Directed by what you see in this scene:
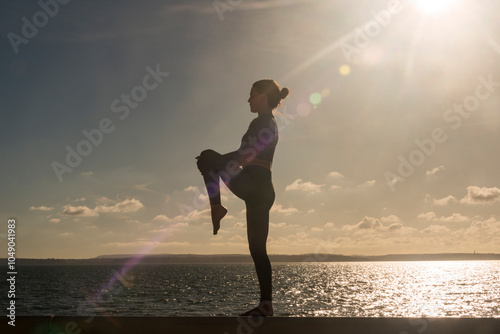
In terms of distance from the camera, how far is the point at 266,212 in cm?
531

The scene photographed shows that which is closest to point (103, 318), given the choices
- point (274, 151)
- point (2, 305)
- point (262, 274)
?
point (262, 274)

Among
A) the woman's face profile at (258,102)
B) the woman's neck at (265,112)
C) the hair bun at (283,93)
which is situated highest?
the hair bun at (283,93)

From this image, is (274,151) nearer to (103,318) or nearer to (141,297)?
(103,318)

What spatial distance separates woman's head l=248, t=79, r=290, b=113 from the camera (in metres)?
5.77

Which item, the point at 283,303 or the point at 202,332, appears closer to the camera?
the point at 202,332

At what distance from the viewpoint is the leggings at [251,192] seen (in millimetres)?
5211

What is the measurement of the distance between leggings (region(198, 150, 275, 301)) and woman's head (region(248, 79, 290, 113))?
903mm

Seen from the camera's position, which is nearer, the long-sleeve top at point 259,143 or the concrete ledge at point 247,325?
the concrete ledge at point 247,325

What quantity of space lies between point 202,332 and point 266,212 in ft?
5.53

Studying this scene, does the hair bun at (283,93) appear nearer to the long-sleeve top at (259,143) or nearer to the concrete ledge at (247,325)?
the long-sleeve top at (259,143)

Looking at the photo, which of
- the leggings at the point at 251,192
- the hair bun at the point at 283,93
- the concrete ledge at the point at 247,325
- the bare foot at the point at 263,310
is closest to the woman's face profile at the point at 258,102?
the hair bun at the point at 283,93

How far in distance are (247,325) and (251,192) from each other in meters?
1.63

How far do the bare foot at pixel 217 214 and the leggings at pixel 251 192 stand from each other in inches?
2.1

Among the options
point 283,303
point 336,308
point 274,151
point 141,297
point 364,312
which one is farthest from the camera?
point 141,297
